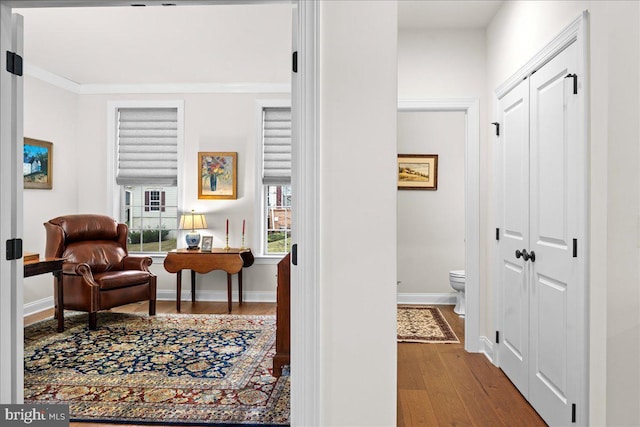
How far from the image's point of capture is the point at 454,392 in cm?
278

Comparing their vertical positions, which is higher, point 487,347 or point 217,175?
point 217,175

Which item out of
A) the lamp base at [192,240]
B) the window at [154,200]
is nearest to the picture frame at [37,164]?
the window at [154,200]

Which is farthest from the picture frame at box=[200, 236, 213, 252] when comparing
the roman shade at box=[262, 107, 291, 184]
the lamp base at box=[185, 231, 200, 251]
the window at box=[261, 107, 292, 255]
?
the roman shade at box=[262, 107, 291, 184]

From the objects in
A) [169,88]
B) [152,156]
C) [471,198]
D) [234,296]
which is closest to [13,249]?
[471,198]

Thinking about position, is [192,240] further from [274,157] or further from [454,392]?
[454,392]

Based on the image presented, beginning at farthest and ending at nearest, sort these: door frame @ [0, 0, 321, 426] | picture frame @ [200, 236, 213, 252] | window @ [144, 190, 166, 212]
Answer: window @ [144, 190, 166, 212]
picture frame @ [200, 236, 213, 252]
door frame @ [0, 0, 321, 426]

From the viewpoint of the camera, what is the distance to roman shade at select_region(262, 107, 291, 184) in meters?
5.38

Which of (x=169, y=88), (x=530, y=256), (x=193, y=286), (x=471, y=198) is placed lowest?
(x=193, y=286)

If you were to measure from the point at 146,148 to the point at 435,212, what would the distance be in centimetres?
369

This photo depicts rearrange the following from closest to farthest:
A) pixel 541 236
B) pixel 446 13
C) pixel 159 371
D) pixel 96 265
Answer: pixel 541 236 < pixel 159 371 < pixel 446 13 < pixel 96 265

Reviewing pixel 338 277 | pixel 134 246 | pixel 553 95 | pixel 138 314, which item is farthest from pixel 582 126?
pixel 134 246

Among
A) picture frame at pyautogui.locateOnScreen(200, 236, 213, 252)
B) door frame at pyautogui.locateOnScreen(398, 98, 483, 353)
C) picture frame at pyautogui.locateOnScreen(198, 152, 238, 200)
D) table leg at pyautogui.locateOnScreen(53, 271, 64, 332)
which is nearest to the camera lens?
door frame at pyautogui.locateOnScreen(398, 98, 483, 353)

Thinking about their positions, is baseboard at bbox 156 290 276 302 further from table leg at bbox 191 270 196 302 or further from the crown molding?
the crown molding

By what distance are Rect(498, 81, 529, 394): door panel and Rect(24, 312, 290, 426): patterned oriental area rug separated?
151cm
